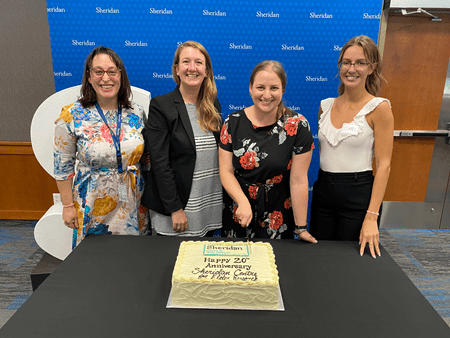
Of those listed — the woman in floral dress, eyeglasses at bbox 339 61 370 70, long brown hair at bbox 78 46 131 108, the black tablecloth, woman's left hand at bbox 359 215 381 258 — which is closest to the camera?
the black tablecloth

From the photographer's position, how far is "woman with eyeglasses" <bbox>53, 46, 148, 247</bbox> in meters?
1.77

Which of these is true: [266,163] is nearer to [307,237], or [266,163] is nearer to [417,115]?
[307,237]

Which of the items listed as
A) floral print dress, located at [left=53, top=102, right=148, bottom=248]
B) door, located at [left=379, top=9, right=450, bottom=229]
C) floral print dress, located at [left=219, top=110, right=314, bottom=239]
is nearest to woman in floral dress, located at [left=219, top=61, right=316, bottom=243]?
floral print dress, located at [left=219, top=110, right=314, bottom=239]

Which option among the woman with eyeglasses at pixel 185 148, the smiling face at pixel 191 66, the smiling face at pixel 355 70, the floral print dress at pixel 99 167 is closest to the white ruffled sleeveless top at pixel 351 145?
the smiling face at pixel 355 70

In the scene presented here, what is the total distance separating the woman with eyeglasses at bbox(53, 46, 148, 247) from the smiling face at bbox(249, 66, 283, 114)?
708 mm

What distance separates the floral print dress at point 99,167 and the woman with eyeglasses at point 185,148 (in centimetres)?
10

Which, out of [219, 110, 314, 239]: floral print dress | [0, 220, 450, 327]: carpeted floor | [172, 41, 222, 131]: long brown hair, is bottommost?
[0, 220, 450, 327]: carpeted floor

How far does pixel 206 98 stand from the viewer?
1869 millimetres

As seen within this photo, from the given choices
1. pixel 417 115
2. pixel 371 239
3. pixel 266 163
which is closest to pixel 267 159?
pixel 266 163

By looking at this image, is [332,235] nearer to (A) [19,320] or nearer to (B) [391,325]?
(B) [391,325]

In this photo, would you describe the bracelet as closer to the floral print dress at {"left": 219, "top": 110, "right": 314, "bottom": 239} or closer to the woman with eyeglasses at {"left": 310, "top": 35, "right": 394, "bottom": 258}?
the floral print dress at {"left": 219, "top": 110, "right": 314, "bottom": 239}

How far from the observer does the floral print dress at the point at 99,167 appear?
1.76 meters

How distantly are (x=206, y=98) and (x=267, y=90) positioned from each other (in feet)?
1.42

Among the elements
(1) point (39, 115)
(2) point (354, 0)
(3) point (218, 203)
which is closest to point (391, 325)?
(3) point (218, 203)
